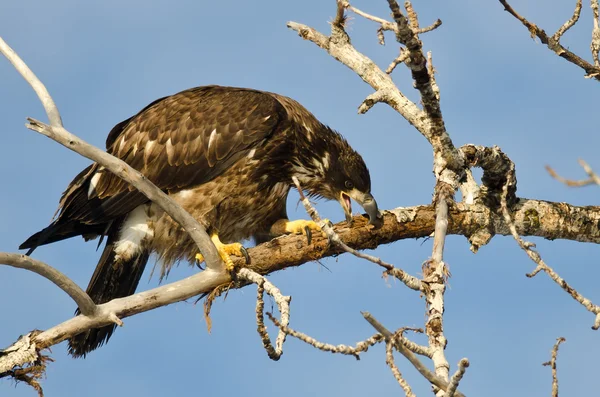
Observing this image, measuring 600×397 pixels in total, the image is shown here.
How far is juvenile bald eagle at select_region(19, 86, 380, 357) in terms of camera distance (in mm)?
7672

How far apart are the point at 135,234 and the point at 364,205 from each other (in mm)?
2217

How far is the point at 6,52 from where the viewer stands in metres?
6.20

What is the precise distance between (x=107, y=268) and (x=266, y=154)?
1869 millimetres

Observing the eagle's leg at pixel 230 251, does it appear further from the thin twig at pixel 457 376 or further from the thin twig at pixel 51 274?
the thin twig at pixel 457 376

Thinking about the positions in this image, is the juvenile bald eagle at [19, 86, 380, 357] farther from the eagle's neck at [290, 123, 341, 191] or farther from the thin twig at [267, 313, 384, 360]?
the thin twig at [267, 313, 384, 360]

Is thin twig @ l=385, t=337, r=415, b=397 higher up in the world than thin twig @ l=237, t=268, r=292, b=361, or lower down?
lower down

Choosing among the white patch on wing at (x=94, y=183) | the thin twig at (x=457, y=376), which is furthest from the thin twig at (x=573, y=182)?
the white patch on wing at (x=94, y=183)

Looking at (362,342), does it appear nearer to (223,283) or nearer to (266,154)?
(223,283)

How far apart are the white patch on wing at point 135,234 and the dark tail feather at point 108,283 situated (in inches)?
2.2

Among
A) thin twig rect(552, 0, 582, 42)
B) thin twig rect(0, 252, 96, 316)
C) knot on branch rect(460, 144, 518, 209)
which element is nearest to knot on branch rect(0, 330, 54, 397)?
thin twig rect(0, 252, 96, 316)

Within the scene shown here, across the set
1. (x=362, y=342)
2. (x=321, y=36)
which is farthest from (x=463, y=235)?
(x=362, y=342)

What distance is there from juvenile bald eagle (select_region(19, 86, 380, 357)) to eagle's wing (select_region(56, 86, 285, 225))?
10 millimetres

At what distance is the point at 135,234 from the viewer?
7.77 metres

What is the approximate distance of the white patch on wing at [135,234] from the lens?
7.77 meters
